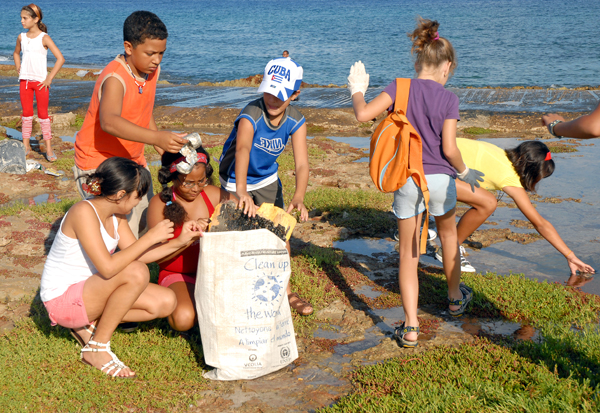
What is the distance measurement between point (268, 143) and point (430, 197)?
48.5 inches

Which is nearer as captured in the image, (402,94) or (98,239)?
(98,239)

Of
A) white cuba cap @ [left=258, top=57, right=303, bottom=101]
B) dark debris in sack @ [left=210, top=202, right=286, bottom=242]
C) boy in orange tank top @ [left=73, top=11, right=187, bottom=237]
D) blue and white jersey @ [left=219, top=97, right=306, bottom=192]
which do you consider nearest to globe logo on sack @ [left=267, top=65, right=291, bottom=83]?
white cuba cap @ [left=258, top=57, right=303, bottom=101]

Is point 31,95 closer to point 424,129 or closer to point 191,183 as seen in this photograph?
point 191,183

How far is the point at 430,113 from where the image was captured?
3.18 meters

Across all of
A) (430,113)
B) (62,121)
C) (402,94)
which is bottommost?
(62,121)

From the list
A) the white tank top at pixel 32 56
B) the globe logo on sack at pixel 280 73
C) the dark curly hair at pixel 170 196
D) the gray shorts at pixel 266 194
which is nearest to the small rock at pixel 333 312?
the gray shorts at pixel 266 194

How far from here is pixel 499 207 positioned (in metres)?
6.55

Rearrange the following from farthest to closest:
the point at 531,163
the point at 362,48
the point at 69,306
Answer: the point at 362,48 < the point at 531,163 < the point at 69,306

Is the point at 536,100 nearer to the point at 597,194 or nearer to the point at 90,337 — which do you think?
the point at 597,194

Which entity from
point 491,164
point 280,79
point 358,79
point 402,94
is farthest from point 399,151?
point 491,164

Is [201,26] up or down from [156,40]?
up

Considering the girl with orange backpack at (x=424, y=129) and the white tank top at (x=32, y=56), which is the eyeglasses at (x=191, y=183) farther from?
the white tank top at (x=32, y=56)

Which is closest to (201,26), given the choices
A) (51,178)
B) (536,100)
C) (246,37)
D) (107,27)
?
(107,27)

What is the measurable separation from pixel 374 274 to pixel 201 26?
77278mm
